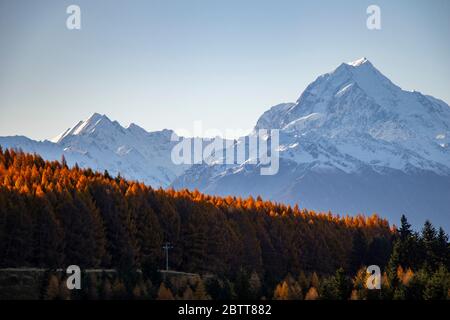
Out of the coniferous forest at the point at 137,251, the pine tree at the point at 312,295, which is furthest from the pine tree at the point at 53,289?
the pine tree at the point at 312,295

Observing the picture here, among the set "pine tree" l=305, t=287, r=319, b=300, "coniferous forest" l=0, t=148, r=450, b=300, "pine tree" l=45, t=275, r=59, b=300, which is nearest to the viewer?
"pine tree" l=45, t=275, r=59, b=300

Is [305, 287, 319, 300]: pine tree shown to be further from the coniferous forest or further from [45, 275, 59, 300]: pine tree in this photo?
[45, 275, 59, 300]: pine tree

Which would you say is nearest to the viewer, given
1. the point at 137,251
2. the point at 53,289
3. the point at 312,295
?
the point at 53,289

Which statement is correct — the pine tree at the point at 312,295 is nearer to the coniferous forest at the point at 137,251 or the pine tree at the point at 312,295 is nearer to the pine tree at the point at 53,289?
the coniferous forest at the point at 137,251

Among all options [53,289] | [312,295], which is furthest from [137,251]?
[53,289]

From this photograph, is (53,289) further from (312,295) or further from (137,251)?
(137,251)

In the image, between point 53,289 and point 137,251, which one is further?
point 137,251

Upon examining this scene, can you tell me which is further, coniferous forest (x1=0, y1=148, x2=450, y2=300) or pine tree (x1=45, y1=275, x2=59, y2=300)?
coniferous forest (x1=0, y1=148, x2=450, y2=300)

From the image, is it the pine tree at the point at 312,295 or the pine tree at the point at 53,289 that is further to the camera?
the pine tree at the point at 312,295

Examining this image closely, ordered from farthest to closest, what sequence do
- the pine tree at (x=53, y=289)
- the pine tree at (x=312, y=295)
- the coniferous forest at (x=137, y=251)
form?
the coniferous forest at (x=137, y=251) < the pine tree at (x=312, y=295) < the pine tree at (x=53, y=289)

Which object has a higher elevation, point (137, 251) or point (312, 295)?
point (137, 251)

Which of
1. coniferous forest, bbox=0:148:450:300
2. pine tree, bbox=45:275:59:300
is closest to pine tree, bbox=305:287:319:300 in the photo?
coniferous forest, bbox=0:148:450:300
